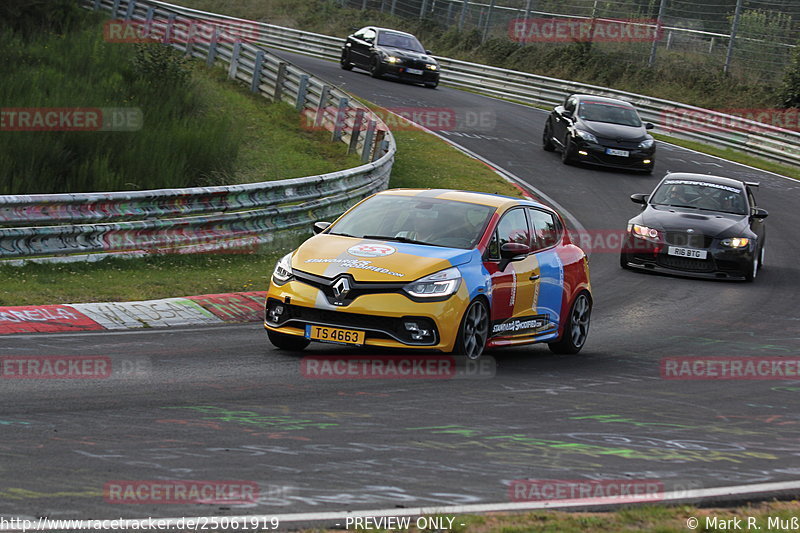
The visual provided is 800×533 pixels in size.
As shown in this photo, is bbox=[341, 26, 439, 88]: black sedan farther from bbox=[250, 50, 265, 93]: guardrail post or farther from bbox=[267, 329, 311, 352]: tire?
bbox=[267, 329, 311, 352]: tire

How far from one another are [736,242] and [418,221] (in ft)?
31.2

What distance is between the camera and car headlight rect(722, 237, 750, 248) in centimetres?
1877

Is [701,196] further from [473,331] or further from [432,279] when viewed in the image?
[432,279]

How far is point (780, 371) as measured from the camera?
11727 mm

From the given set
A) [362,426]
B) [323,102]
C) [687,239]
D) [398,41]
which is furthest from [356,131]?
[362,426]

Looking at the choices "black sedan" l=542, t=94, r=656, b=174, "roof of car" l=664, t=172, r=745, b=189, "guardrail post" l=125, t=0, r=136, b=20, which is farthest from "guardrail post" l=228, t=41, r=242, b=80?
"roof of car" l=664, t=172, r=745, b=189

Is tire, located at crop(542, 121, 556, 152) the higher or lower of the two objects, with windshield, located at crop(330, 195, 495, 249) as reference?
lower

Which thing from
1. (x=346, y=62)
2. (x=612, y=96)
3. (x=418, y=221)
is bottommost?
(x=346, y=62)

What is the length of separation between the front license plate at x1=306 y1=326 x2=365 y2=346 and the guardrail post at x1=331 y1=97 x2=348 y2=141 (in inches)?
648

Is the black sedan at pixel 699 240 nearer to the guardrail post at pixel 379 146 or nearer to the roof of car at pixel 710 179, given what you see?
the roof of car at pixel 710 179

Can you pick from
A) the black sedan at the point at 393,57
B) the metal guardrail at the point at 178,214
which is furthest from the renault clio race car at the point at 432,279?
the black sedan at the point at 393,57

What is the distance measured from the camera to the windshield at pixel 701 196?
779 inches

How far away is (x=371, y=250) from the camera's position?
1019 cm

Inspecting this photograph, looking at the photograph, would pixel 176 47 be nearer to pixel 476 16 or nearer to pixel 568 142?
pixel 568 142
